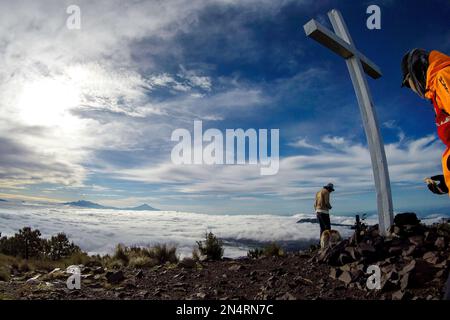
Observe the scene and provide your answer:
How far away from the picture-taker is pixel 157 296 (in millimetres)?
6555

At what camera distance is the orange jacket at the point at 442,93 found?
108 inches

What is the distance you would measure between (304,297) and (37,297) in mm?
4781

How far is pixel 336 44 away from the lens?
25.4 ft

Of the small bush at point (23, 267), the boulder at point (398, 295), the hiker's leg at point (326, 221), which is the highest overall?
the hiker's leg at point (326, 221)

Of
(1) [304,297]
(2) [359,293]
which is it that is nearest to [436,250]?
(2) [359,293]

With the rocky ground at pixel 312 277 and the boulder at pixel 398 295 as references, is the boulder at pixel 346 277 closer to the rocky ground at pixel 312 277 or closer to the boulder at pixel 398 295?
the rocky ground at pixel 312 277

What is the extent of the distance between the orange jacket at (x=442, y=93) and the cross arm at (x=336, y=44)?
424 cm

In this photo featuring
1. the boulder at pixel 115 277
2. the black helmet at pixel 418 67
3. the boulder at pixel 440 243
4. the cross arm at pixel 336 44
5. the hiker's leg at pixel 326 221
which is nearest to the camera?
the black helmet at pixel 418 67

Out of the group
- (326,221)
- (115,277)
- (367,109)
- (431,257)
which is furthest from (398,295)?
(115,277)

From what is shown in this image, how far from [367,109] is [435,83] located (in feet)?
17.7

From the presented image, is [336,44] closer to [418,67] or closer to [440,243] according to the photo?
[440,243]

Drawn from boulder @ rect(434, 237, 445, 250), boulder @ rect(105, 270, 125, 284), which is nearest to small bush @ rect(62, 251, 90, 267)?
boulder @ rect(105, 270, 125, 284)

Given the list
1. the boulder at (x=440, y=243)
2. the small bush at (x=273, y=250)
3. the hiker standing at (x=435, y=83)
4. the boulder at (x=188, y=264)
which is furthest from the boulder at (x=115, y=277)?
the hiker standing at (x=435, y=83)

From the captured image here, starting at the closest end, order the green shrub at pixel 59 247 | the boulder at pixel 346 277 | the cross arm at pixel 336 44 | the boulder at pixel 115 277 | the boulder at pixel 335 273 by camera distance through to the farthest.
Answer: the boulder at pixel 346 277 < the boulder at pixel 335 273 < the cross arm at pixel 336 44 < the boulder at pixel 115 277 < the green shrub at pixel 59 247
